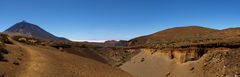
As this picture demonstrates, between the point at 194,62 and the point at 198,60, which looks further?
the point at 194,62

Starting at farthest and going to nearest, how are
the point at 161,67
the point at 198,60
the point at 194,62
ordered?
the point at 161,67
the point at 194,62
the point at 198,60

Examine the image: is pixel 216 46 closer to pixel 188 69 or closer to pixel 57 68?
pixel 188 69

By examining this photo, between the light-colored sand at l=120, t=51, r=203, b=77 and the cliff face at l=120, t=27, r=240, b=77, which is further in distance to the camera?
the light-colored sand at l=120, t=51, r=203, b=77

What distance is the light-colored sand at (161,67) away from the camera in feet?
103

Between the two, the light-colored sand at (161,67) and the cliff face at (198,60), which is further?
the light-colored sand at (161,67)

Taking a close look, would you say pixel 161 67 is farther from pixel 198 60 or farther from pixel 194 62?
pixel 198 60

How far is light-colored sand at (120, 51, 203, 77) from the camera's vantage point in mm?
31375

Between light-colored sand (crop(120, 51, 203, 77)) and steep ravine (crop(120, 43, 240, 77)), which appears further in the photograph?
light-colored sand (crop(120, 51, 203, 77))

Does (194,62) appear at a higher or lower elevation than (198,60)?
lower

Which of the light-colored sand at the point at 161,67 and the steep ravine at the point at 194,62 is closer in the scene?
the steep ravine at the point at 194,62

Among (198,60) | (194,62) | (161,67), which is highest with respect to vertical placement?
(198,60)

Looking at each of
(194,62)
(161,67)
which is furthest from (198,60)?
(161,67)

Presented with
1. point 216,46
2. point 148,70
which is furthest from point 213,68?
point 148,70

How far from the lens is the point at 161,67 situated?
Answer: 3778 cm
